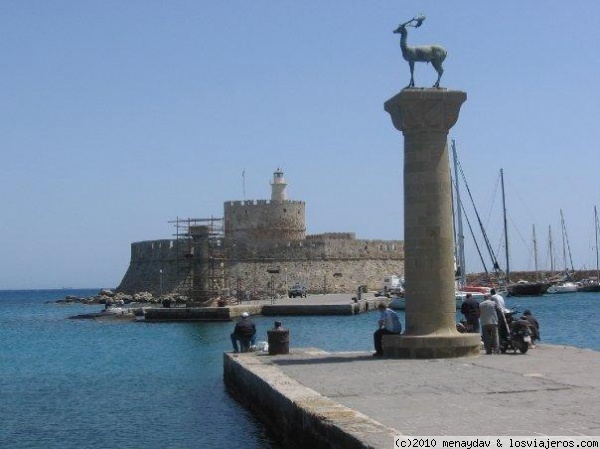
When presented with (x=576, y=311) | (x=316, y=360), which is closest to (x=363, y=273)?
(x=576, y=311)

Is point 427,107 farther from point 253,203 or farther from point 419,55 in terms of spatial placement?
point 253,203

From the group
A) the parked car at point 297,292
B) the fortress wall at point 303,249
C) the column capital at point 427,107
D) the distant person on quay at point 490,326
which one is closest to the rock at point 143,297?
the fortress wall at point 303,249

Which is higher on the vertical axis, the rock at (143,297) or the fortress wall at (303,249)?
the fortress wall at (303,249)

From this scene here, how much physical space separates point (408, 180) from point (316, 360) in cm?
262

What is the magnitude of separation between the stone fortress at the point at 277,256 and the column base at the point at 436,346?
3876cm

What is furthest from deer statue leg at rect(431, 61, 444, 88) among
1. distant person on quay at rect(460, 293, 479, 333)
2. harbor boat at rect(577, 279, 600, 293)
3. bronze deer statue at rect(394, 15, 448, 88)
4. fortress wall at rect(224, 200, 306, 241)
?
harbor boat at rect(577, 279, 600, 293)

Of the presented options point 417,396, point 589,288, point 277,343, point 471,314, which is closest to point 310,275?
point 589,288

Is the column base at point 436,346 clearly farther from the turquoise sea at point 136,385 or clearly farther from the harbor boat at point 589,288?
the harbor boat at point 589,288

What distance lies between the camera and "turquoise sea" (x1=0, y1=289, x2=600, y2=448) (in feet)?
33.1

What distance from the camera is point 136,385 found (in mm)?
14609

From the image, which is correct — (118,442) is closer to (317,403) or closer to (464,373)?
(317,403)

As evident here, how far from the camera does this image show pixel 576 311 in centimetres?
3972

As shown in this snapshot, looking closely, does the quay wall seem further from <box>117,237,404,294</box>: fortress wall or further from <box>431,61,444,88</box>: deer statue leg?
<box>117,237,404,294</box>: fortress wall

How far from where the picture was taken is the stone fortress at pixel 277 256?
52.4 meters
